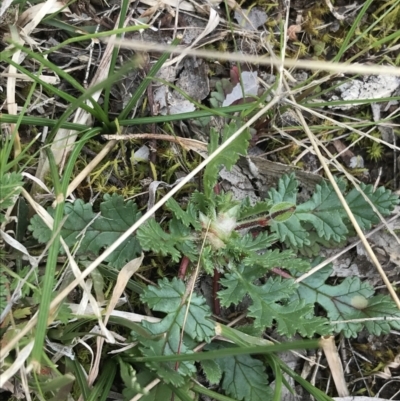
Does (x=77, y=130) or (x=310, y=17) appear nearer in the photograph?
(x=77, y=130)

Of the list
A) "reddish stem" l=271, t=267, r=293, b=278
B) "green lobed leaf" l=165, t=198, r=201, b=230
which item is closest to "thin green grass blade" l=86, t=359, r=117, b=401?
"green lobed leaf" l=165, t=198, r=201, b=230

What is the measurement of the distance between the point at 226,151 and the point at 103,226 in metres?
0.48

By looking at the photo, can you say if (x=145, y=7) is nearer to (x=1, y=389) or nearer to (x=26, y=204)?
(x=26, y=204)

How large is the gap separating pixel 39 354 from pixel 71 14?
3.79ft

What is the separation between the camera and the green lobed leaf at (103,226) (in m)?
1.74

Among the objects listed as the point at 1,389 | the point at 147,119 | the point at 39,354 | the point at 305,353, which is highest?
the point at 147,119

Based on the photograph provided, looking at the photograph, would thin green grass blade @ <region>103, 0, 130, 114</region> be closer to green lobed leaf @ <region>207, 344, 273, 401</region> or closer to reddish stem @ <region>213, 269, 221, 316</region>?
reddish stem @ <region>213, 269, 221, 316</region>

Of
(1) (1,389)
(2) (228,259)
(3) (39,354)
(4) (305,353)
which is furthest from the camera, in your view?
(4) (305,353)

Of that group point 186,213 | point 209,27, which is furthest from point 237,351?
point 209,27

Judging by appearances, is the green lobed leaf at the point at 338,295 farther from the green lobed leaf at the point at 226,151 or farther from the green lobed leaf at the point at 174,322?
the green lobed leaf at the point at 226,151

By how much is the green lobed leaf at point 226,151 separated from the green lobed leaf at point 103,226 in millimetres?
267

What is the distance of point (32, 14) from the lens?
1.75 m

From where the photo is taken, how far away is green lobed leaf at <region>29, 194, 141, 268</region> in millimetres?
1741

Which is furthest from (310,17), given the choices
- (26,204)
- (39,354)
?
(39,354)
